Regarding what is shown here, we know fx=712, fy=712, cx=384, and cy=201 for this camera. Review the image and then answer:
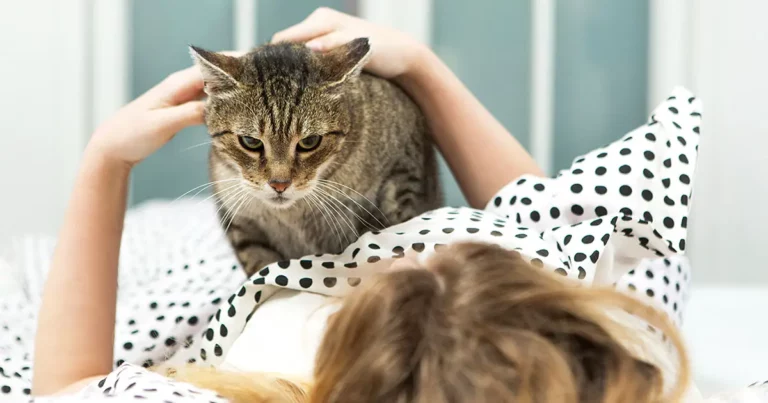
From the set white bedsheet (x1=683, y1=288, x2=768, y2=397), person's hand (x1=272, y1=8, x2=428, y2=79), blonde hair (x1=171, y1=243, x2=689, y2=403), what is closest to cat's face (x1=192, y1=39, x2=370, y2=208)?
person's hand (x1=272, y1=8, x2=428, y2=79)

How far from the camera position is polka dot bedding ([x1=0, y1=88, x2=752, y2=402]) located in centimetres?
87

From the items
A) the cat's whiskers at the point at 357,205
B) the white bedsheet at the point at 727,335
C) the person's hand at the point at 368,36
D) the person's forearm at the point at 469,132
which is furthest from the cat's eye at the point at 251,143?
the white bedsheet at the point at 727,335

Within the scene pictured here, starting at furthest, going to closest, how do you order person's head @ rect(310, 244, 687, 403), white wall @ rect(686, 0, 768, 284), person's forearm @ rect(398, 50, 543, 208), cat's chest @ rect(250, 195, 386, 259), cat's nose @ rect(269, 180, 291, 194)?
white wall @ rect(686, 0, 768, 284) → person's forearm @ rect(398, 50, 543, 208) → cat's chest @ rect(250, 195, 386, 259) → cat's nose @ rect(269, 180, 291, 194) → person's head @ rect(310, 244, 687, 403)

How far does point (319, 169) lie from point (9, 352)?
55 cm

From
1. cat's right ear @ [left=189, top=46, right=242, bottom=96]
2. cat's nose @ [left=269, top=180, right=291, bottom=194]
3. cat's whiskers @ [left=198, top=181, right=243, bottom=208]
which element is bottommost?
cat's whiskers @ [left=198, top=181, right=243, bottom=208]

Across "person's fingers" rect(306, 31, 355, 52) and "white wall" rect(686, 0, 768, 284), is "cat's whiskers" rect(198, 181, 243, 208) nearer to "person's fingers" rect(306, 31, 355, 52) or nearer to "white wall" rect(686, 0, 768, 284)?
"person's fingers" rect(306, 31, 355, 52)

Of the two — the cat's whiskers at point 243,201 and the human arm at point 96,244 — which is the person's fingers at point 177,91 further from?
the cat's whiskers at point 243,201

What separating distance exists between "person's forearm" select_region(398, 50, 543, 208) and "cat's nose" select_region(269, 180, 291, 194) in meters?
0.34

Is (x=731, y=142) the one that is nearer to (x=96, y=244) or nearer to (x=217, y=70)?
(x=217, y=70)

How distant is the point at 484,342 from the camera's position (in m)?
0.52

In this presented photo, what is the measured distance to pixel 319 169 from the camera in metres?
1.02

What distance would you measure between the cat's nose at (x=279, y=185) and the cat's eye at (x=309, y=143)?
53mm

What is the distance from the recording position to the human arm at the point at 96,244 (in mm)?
866

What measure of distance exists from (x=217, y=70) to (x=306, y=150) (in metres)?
0.16
